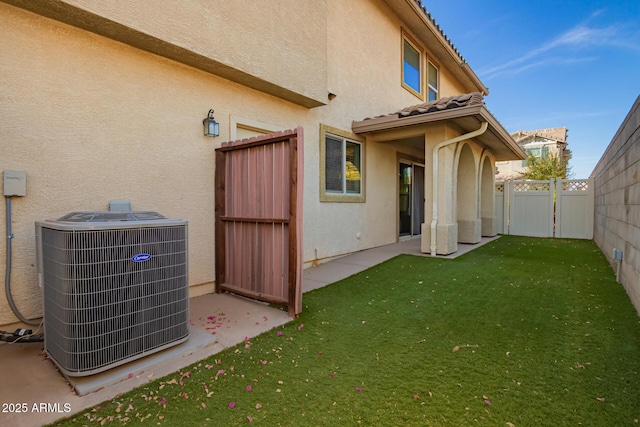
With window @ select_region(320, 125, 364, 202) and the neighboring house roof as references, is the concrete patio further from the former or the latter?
the neighboring house roof

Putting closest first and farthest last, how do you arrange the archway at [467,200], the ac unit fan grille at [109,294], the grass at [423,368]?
the grass at [423,368]
the ac unit fan grille at [109,294]
the archway at [467,200]

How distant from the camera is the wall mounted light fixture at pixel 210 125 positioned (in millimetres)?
4512

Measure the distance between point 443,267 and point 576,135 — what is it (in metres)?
31.1

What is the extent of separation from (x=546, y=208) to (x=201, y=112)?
39.0ft

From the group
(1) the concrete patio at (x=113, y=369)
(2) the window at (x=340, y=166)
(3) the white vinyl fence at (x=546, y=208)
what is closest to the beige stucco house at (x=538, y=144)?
(3) the white vinyl fence at (x=546, y=208)

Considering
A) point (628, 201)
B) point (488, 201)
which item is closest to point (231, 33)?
point (628, 201)

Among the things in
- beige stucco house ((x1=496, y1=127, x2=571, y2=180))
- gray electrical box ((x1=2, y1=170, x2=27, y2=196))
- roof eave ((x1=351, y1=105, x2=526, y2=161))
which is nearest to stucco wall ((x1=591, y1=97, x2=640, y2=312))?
roof eave ((x1=351, y1=105, x2=526, y2=161))

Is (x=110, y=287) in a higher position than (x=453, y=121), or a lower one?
lower

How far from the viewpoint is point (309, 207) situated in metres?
6.32

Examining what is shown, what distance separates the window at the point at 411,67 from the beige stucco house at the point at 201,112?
74cm

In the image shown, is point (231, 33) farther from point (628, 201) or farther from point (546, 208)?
point (546, 208)

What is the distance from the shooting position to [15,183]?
3.01m

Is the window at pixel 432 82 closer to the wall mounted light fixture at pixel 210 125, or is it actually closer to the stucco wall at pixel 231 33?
the stucco wall at pixel 231 33

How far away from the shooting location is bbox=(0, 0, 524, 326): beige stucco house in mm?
3150
